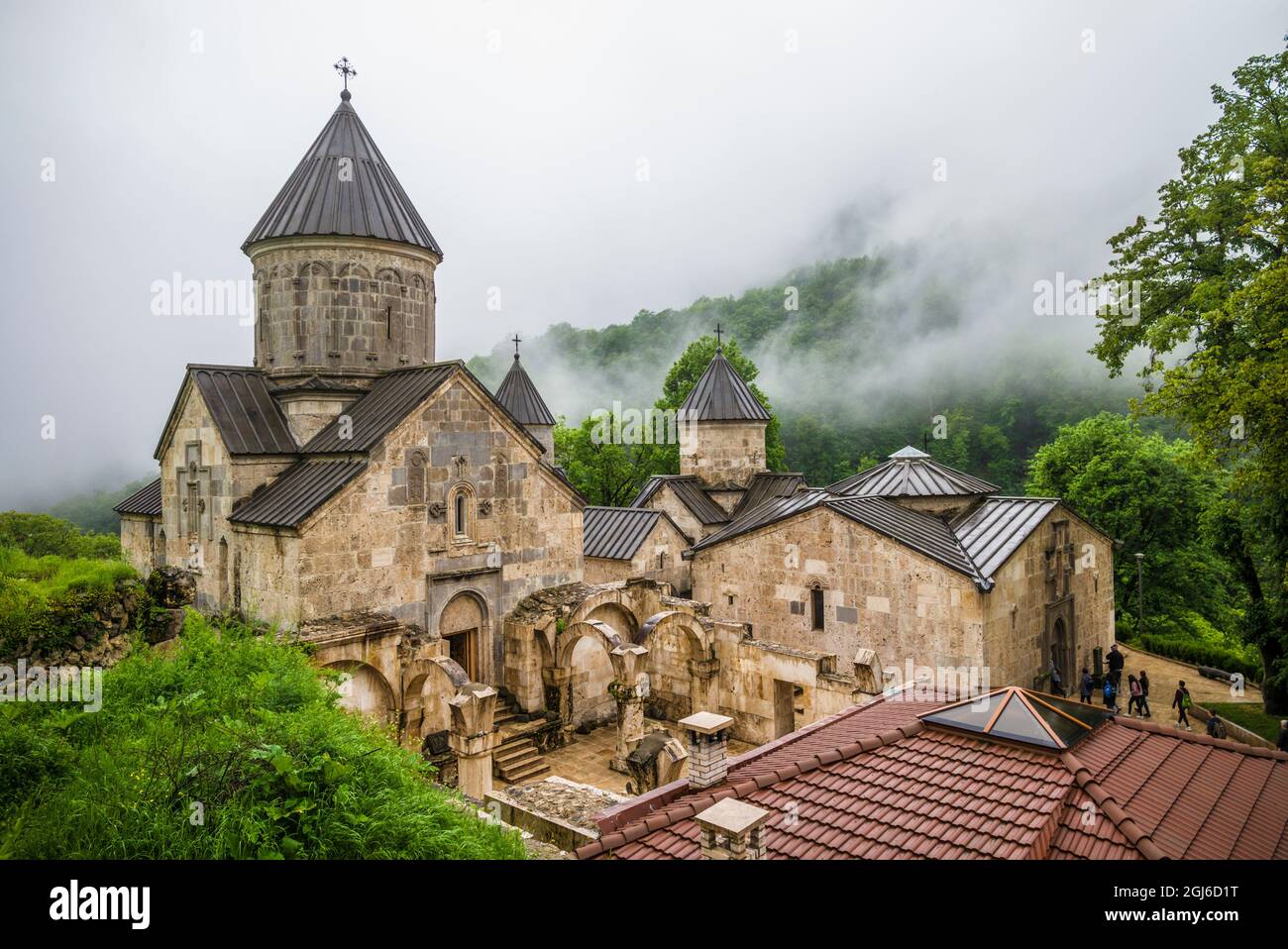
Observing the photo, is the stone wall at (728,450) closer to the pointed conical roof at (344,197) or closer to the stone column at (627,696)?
the pointed conical roof at (344,197)

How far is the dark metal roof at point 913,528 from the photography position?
16.9 meters

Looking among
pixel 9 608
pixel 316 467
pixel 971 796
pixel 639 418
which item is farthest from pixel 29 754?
pixel 639 418

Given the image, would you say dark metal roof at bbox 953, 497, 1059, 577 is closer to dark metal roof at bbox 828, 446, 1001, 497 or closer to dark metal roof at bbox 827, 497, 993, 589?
dark metal roof at bbox 827, 497, 993, 589

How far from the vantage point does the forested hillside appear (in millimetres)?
72125

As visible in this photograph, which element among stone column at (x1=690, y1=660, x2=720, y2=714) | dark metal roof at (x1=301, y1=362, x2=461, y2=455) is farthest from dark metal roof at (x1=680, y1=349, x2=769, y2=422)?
dark metal roof at (x1=301, y1=362, x2=461, y2=455)

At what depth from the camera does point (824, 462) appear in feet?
235

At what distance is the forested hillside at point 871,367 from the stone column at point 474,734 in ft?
193

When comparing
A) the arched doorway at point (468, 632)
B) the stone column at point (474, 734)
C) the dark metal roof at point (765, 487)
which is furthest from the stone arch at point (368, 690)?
the dark metal roof at point (765, 487)

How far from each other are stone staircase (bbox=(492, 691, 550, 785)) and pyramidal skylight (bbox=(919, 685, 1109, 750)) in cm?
899

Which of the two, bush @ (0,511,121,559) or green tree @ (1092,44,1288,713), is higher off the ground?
green tree @ (1092,44,1288,713)

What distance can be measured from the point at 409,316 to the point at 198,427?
524 centimetres
